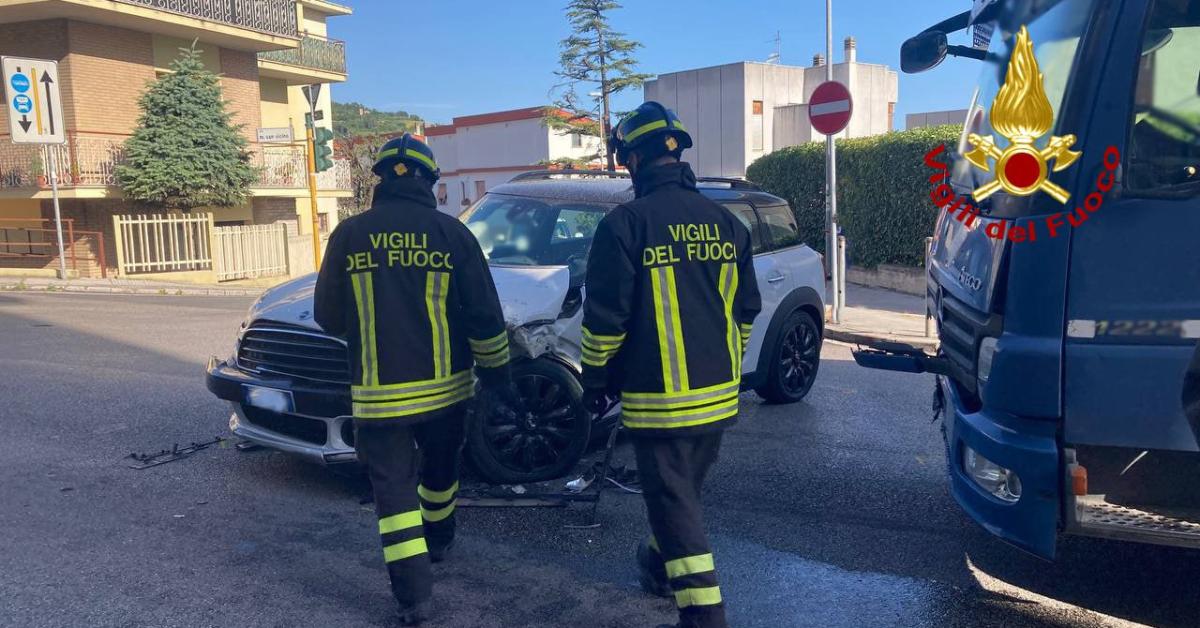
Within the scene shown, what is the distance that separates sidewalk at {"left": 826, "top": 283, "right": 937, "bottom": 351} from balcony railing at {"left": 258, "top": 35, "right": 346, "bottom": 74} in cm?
2175

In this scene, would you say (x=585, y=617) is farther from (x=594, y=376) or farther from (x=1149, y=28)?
(x=1149, y=28)

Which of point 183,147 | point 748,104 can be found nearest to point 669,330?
point 183,147

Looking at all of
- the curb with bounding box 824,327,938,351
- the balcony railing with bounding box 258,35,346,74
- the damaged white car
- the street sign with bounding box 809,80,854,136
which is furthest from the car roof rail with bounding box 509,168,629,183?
the balcony railing with bounding box 258,35,346,74

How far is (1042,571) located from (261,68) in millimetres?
29300

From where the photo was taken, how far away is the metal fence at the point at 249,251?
2006 centimetres

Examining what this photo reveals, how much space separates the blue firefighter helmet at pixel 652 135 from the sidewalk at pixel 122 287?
15523mm

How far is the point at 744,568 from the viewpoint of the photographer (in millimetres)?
4270

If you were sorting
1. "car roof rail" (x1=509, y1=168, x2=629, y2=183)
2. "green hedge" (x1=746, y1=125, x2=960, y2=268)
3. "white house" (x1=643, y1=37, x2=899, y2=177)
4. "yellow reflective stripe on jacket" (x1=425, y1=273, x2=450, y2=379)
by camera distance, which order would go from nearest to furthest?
"yellow reflective stripe on jacket" (x1=425, y1=273, x2=450, y2=379)
"car roof rail" (x1=509, y1=168, x2=629, y2=183)
"green hedge" (x1=746, y1=125, x2=960, y2=268)
"white house" (x1=643, y1=37, x2=899, y2=177)

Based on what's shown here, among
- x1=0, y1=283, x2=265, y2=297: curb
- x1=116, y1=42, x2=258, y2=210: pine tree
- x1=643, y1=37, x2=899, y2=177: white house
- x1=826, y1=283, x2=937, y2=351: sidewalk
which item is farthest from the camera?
x1=643, y1=37, x2=899, y2=177: white house

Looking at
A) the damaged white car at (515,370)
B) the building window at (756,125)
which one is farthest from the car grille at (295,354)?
the building window at (756,125)

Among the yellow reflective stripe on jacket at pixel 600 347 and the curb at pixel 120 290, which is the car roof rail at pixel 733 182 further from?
the curb at pixel 120 290

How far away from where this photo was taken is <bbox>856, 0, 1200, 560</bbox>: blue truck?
306cm

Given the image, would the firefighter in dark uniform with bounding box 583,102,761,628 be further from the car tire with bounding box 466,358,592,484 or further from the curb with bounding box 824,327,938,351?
the curb with bounding box 824,327,938,351

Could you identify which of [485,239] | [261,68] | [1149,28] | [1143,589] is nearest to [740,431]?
[485,239]
